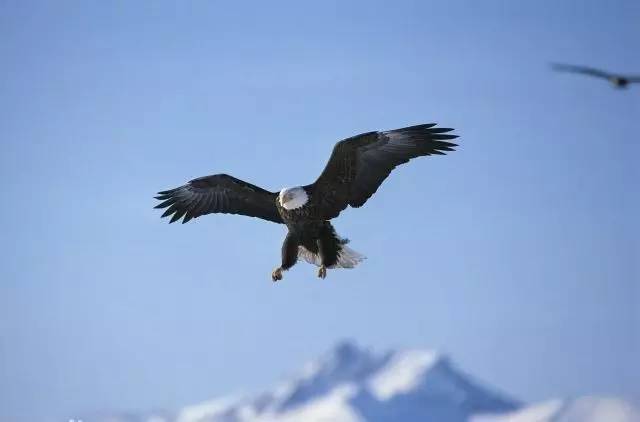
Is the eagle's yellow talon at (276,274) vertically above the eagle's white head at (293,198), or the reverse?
the eagle's white head at (293,198)

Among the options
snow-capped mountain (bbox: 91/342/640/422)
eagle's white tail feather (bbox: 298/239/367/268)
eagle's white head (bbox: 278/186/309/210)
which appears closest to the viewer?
eagle's white head (bbox: 278/186/309/210)

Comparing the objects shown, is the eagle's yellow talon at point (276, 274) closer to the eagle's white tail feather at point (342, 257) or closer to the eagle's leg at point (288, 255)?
the eagle's leg at point (288, 255)

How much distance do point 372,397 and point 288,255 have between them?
137298 mm

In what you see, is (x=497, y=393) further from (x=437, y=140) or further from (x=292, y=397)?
(x=437, y=140)

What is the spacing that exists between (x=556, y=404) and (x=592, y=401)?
7030 millimetres

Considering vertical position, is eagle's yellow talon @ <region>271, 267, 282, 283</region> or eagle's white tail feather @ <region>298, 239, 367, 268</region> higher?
eagle's white tail feather @ <region>298, 239, 367, 268</region>

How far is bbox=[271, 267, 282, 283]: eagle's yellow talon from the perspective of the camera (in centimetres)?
914

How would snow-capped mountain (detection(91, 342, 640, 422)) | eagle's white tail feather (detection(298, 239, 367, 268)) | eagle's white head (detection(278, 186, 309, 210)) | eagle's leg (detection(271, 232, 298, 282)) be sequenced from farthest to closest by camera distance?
snow-capped mountain (detection(91, 342, 640, 422))
eagle's white tail feather (detection(298, 239, 367, 268))
eagle's leg (detection(271, 232, 298, 282))
eagle's white head (detection(278, 186, 309, 210))

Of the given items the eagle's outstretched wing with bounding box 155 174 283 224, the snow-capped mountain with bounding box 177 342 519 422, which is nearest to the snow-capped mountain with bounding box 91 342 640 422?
the snow-capped mountain with bounding box 177 342 519 422

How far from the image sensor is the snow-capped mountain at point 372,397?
13975 centimetres

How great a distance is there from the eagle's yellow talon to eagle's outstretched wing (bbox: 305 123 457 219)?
50 cm

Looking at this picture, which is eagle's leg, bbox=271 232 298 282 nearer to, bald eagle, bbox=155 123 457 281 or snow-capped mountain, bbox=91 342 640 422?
bald eagle, bbox=155 123 457 281

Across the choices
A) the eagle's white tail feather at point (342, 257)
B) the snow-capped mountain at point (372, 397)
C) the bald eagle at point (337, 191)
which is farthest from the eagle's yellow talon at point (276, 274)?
the snow-capped mountain at point (372, 397)

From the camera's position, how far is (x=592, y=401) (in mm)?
107875
